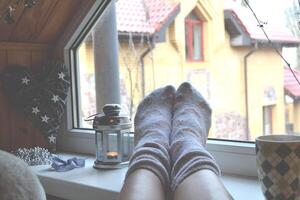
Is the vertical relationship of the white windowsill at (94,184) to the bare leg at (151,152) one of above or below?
below

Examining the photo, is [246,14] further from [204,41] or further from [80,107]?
[80,107]

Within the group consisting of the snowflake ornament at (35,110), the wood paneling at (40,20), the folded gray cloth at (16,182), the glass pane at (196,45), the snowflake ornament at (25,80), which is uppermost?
the wood paneling at (40,20)

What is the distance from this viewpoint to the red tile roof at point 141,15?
59.9 inches

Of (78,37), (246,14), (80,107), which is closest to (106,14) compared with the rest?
(78,37)

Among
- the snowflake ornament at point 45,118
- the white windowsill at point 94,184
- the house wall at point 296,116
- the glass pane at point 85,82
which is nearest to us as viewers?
the white windowsill at point 94,184

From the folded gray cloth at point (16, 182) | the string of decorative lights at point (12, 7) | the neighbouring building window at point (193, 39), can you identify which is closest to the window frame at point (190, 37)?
the neighbouring building window at point (193, 39)

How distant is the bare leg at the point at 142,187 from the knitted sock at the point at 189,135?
1.7 inches

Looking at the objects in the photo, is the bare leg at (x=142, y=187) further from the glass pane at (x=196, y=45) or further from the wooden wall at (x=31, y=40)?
the wooden wall at (x=31, y=40)

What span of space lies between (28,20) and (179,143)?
848 mm

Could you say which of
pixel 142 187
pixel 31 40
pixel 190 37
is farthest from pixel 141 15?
pixel 142 187

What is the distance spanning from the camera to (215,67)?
1.43m

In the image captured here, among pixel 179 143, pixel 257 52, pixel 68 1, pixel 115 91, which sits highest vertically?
pixel 68 1

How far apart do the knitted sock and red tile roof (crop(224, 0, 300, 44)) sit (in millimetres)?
266

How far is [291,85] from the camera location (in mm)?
1198
